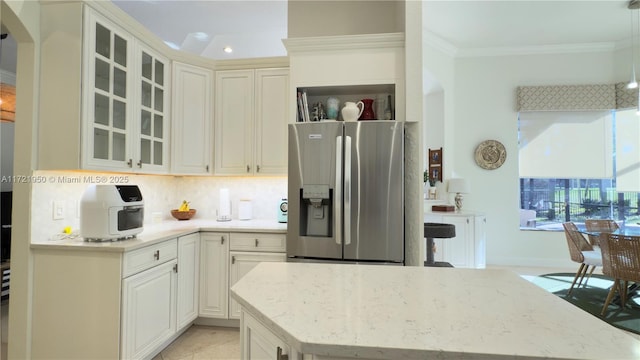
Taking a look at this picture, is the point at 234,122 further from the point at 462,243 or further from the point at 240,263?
the point at 462,243

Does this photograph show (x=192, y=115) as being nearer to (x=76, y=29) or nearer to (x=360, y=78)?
(x=76, y=29)

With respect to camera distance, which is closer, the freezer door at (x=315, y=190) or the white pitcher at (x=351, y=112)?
the freezer door at (x=315, y=190)

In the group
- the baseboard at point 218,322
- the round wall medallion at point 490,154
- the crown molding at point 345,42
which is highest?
the crown molding at point 345,42

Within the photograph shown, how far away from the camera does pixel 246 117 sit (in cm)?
313

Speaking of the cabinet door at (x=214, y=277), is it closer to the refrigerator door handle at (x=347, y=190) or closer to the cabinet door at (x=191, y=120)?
the cabinet door at (x=191, y=120)

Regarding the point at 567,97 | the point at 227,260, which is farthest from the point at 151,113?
the point at 567,97

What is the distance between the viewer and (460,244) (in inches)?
170

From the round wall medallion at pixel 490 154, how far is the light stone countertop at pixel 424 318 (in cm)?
448

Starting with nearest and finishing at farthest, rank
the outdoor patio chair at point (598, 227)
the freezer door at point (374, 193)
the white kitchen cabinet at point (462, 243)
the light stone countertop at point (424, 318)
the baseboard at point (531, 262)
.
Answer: the light stone countertop at point (424, 318), the freezer door at point (374, 193), the outdoor patio chair at point (598, 227), the white kitchen cabinet at point (462, 243), the baseboard at point (531, 262)

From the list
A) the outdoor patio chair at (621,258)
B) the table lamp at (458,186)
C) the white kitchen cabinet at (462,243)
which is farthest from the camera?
the table lamp at (458,186)

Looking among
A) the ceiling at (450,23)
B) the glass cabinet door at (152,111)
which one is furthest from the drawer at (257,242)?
the ceiling at (450,23)

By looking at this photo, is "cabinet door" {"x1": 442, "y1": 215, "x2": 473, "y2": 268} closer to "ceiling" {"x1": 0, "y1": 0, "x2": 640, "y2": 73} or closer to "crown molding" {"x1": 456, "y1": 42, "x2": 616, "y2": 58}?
"ceiling" {"x1": 0, "y1": 0, "x2": 640, "y2": 73}

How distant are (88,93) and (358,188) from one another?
191cm

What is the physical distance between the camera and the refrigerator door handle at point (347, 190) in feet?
7.48
